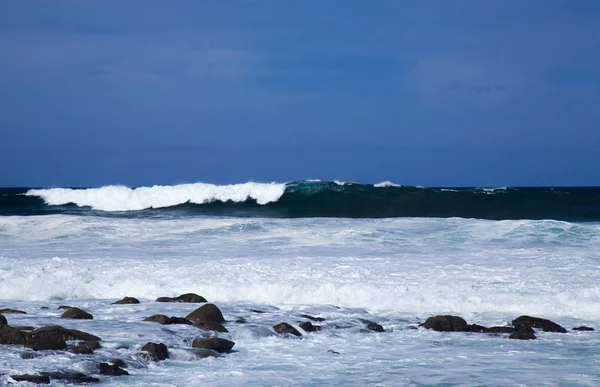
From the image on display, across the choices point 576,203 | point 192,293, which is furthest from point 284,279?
point 576,203

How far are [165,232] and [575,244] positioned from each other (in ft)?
30.7

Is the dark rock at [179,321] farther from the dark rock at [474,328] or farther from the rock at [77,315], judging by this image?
the dark rock at [474,328]

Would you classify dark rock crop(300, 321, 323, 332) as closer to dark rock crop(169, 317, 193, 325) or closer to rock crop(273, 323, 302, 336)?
rock crop(273, 323, 302, 336)

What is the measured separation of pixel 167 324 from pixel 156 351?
144cm

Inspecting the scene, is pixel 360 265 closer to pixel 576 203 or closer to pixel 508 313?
pixel 508 313

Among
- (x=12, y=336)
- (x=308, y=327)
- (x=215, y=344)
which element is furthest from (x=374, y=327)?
(x=12, y=336)

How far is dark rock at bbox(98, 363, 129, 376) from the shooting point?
6750 millimetres

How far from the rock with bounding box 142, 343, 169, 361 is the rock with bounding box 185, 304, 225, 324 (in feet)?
4.83

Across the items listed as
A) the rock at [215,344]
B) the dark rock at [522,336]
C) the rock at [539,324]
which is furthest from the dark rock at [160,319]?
the rock at [539,324]

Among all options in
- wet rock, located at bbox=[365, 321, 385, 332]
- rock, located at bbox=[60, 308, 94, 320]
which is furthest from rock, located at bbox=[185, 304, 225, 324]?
wet rock, located at bbox=[365, 321, 385, 332]

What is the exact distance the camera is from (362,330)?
9.05 m

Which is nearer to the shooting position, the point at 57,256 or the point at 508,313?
the point at 508,313

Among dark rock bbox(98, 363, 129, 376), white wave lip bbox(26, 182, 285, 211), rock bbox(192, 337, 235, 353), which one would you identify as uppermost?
white wave lip bbox(26, 182, 285, 211)

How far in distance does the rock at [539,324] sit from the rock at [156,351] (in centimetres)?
416
